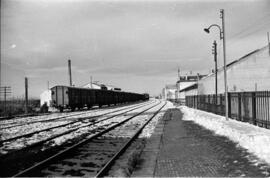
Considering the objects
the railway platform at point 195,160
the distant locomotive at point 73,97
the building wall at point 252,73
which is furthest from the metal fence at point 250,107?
the distant locomotive at point 73,97

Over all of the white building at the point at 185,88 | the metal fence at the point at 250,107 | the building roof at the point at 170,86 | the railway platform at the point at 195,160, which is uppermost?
the building roof at the point at 170,86

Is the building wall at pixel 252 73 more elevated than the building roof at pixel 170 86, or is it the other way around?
A: the building roof at pixel 170 86

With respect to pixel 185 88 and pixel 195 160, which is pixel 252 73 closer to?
pixel 195 160

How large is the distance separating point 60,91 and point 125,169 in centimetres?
2986

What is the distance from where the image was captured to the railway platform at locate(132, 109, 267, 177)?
6125 mm

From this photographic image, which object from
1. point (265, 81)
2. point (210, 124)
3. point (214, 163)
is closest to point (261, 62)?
point (265, 81)

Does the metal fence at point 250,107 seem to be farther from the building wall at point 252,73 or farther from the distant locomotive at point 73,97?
the distant locomotive at point 73,97

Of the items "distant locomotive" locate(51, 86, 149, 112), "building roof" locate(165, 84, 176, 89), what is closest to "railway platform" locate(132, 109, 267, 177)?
"distant locomotive" locate(51, 86, 149, 112)

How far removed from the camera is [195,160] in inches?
291

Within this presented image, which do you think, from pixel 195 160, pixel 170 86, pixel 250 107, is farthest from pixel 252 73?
pixel 170 86

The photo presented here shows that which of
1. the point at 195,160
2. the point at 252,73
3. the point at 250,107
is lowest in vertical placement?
the point at 195,160

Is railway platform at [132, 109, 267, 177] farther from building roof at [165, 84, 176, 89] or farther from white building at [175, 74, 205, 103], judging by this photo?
building roof at [165, 84, 176, 89]

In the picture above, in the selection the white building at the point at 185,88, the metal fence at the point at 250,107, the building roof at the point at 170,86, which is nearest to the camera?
the metal fence at the point at 250,107

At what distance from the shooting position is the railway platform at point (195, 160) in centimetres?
612
